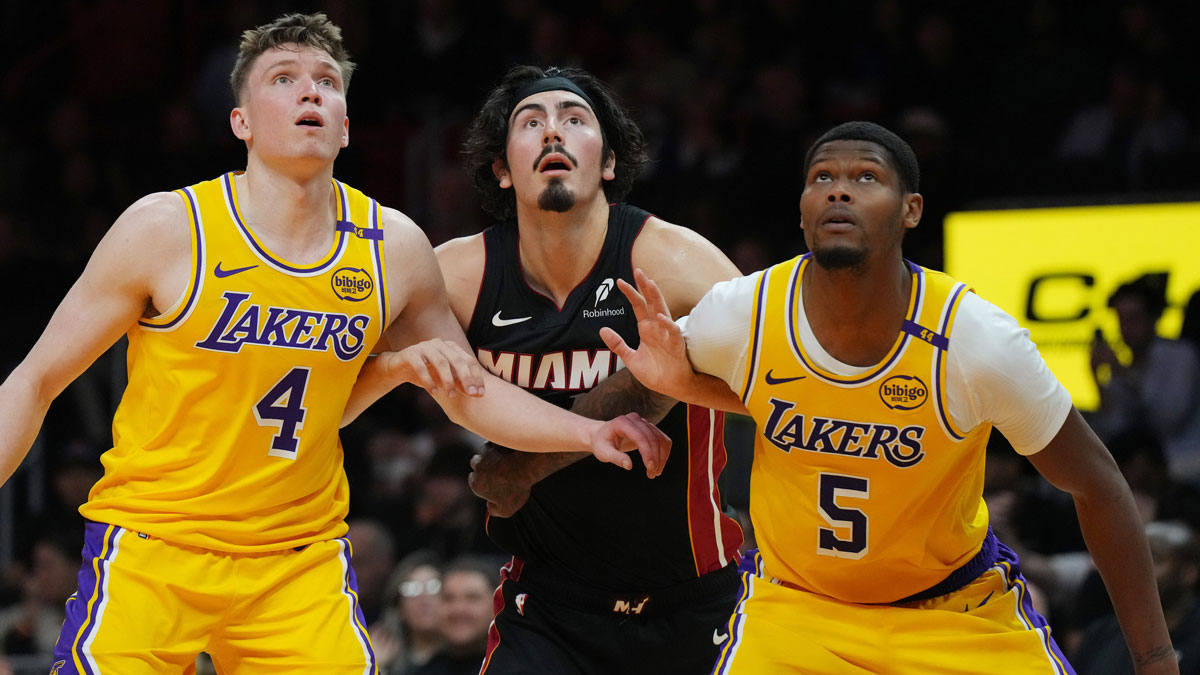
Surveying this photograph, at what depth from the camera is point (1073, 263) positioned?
30.6 feet

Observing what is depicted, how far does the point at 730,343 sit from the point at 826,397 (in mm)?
325

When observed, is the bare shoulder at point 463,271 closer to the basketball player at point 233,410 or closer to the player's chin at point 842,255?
the basketball player at point 233,410

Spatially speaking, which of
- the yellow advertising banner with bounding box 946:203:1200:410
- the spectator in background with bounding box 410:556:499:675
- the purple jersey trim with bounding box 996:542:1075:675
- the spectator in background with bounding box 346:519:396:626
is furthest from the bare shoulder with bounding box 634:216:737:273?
the yellow advertising banner with bounding box 946:203:1200:410

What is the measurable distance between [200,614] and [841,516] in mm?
1879

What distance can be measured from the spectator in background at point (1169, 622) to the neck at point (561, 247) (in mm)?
3066

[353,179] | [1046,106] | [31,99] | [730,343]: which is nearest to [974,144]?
[1046,106]

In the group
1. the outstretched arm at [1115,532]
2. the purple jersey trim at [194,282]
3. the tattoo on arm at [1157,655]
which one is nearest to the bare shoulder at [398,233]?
the purple jersey trim at [194,282]

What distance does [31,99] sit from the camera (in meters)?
11.9

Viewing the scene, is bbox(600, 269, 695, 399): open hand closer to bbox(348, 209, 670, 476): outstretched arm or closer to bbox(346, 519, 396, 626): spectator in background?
bbox(348, 209, 670, 476): outstretched arm

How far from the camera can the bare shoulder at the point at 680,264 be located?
525cm

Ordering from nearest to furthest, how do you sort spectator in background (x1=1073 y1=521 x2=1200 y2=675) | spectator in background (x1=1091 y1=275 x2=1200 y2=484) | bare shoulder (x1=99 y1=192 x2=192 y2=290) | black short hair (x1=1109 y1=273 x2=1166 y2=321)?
bare shoulder (x1=99 y1=192 x2=192 y2=290)
spectator in background (x1=1073 y1=521 x2=1200 y2=675)
spectator in background (x1=1091 y1=275 x2=1200 y2=484)
black short hair (x1=1109 y1=273 x2=1166 y2=321)

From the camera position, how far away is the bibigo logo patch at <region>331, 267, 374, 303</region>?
185 inches

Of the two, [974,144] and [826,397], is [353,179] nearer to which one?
[974,144]

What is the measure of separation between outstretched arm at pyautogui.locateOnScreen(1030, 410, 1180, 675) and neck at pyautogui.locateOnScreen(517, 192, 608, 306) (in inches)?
68.2
